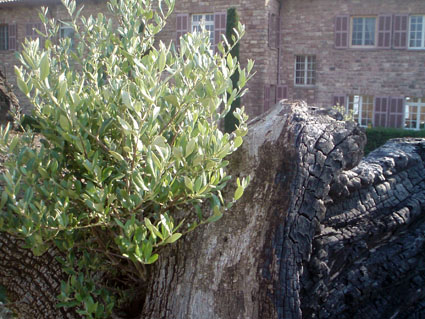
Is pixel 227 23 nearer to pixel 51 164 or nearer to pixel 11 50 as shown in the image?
pixel 11 50

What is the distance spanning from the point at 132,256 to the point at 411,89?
17.6m

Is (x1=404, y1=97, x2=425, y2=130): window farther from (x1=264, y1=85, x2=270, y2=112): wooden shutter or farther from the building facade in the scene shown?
(x1=264, y1=85, x2=270, y2=112): wooden shutter

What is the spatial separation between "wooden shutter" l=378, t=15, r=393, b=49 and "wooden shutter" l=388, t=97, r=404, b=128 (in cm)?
188

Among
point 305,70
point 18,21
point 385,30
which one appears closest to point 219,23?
point 305,70

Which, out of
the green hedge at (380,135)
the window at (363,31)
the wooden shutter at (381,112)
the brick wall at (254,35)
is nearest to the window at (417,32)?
the window at (363,31)

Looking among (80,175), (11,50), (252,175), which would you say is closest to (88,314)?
(80,175)

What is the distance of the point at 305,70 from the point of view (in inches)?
771

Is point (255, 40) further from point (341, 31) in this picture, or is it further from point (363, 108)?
point (363, 108)

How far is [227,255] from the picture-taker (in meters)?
2.54

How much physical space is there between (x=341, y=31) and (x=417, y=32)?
2563 millimetres

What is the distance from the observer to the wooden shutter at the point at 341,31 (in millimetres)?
18455

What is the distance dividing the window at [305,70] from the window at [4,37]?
13.1m

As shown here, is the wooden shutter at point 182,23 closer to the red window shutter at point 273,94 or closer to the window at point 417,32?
the red window shutter at point 273,94

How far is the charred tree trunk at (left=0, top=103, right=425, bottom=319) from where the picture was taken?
247 cm
